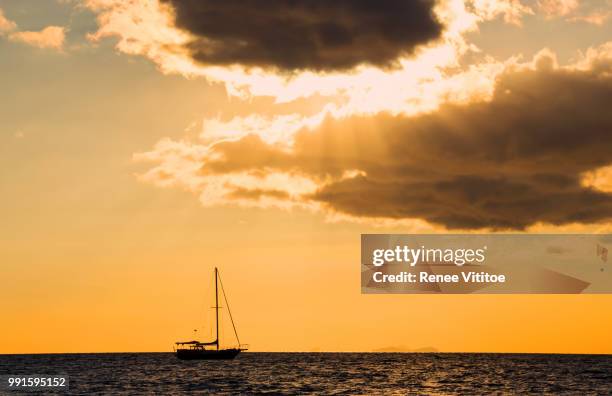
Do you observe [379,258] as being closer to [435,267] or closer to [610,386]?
[435,267]

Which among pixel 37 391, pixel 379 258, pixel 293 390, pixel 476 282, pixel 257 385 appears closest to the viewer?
pixel 379 258

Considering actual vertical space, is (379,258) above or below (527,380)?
above

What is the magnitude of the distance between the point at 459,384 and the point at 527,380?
23501 millimetres

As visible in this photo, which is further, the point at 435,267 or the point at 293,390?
the point at 293,390

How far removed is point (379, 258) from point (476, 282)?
19.4 meters

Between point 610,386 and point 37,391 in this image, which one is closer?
point 37,391

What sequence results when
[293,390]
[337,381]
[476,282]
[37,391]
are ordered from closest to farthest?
[476,282], [37,391], [293,390], [337,381]

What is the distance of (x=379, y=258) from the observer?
3701 inches

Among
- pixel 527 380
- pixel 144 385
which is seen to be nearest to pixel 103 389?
pixel 144 385

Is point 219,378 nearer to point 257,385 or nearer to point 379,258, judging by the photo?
point 257,385

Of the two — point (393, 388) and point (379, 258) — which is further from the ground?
point (379, 258)

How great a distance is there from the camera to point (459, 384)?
498 feet

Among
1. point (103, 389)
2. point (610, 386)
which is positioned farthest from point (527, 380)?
point (103, 389)

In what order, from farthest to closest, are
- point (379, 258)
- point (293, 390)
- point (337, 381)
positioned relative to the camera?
point (337, 381) → point (293, 390) → point (379, 258)
